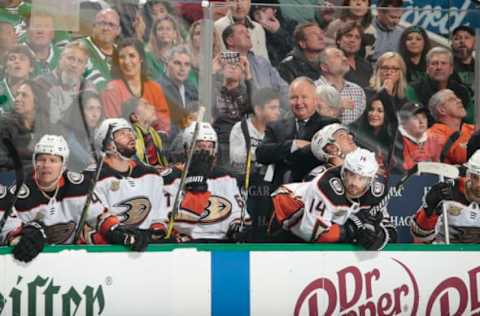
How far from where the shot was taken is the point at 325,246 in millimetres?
7719

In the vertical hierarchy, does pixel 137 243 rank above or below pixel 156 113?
below

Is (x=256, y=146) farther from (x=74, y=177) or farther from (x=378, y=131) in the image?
(x=74, y=177)

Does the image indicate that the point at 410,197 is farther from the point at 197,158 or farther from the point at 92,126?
the point at 92,126

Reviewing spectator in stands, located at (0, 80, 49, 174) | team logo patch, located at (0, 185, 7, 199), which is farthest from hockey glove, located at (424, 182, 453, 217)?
team logo patch, located at (0, 185, 7, 199)

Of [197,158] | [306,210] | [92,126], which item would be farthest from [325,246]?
[92,126]

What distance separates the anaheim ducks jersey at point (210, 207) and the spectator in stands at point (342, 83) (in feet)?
3.22

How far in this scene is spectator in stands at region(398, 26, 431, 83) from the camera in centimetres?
884

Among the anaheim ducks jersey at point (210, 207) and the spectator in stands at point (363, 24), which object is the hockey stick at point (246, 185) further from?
the spectator in stands at point (363, 24)

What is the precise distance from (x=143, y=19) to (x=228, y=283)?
2.05 metres

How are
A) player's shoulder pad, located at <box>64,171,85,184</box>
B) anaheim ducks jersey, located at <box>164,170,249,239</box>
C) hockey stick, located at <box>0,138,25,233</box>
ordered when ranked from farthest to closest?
anaheim ducks jersey, located at <box>164,170,249,239</box>
player's shoulder pad, located at <box>64,171,85,184</box>
hockey stick, located at <box>0,138,25,233</box>

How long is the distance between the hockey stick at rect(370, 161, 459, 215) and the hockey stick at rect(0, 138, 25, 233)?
233 centimetres

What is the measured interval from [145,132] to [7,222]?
1199 millimetres

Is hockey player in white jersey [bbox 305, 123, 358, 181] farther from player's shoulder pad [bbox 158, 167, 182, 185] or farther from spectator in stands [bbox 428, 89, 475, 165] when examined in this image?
player's shoulder pad [bbox 158, 167, 182, 185]

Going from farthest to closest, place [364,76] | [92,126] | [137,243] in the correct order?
[364,76], [92,126], [137,243]
